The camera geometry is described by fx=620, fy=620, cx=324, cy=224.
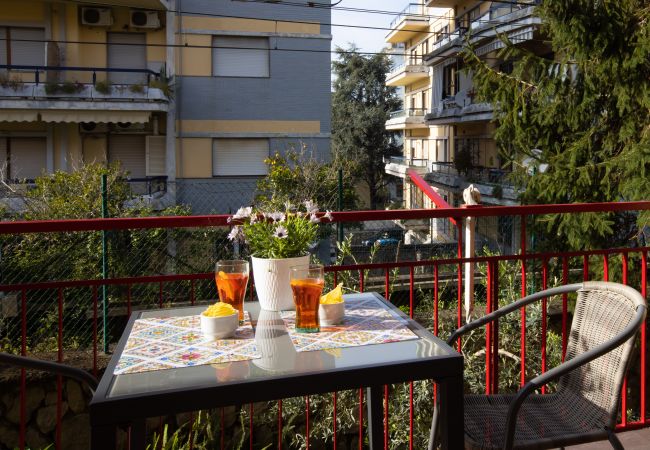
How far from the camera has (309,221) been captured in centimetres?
230

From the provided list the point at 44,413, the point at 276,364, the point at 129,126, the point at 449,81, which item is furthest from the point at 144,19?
the point at 276,364

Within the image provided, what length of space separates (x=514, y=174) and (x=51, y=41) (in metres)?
12.0

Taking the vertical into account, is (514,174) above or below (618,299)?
above

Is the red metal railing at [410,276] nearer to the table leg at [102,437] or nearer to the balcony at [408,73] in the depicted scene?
the table leg at [102,437]

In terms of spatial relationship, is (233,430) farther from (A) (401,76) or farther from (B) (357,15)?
(A) (401,76)

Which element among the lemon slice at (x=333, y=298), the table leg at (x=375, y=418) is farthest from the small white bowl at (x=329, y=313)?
the table leg at (x=375, y=418)

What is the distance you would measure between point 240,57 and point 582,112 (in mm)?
9920

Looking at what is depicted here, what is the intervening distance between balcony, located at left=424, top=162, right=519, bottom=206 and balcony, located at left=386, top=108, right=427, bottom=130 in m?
3.45

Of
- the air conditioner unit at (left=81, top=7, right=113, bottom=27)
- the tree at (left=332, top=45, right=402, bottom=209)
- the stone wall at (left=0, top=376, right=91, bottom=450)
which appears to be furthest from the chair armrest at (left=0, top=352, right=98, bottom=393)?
the tree at (left=332, top=45, right=402, bottom=209)

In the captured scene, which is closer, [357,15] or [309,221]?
[309,221]

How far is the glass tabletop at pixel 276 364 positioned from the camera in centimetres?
158

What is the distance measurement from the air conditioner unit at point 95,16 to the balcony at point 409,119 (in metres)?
18.0

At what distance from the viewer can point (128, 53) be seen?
53.8ft

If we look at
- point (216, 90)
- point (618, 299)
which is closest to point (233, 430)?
point (618, 299)
